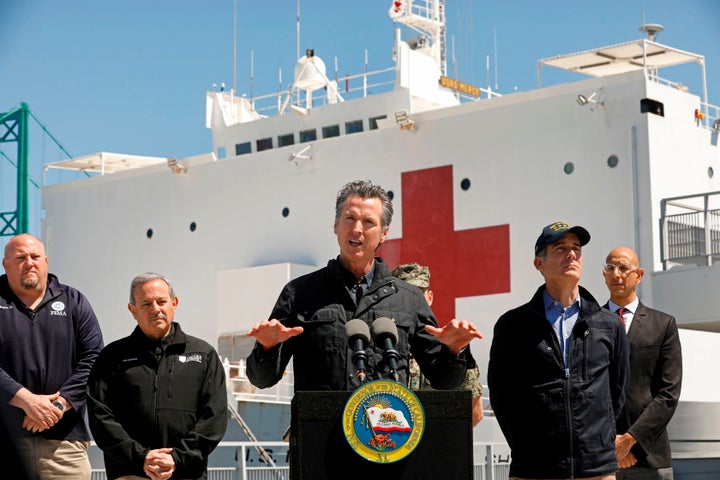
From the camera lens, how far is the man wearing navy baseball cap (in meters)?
3.19

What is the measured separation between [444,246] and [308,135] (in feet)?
10.8

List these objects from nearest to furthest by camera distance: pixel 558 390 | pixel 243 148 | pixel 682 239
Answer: pixel 558 390, pixel 682 239, pixel 243 148

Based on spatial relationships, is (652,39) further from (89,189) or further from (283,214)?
(89,189)

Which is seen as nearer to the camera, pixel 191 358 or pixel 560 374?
pixel 560 374

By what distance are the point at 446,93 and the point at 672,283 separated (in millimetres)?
6122

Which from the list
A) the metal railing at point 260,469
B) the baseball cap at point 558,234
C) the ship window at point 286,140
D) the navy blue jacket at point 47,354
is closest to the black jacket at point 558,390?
the baseball cap at point 558,234

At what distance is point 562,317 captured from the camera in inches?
132

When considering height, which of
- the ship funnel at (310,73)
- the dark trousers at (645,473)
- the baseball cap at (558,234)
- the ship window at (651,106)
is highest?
the ship funnel at (310,73)

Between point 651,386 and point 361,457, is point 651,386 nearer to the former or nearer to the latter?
point 651,386

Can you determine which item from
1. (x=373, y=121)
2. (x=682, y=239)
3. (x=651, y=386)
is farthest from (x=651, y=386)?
(x=373, y=121)

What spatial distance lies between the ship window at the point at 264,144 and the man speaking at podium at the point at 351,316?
43.8ft

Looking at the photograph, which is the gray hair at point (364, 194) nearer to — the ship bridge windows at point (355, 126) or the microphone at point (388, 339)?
the microphone at point (388, 339)

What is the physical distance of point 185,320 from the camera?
1653 centimetres

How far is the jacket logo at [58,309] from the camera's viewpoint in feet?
13.0
